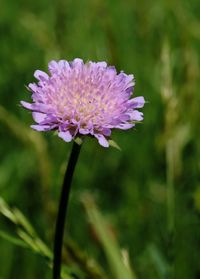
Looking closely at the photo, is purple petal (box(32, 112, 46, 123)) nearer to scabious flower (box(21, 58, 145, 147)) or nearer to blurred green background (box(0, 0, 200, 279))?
scabious flower (box(21, 58, 145, 147))

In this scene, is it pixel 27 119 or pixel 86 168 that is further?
pixel 27 119

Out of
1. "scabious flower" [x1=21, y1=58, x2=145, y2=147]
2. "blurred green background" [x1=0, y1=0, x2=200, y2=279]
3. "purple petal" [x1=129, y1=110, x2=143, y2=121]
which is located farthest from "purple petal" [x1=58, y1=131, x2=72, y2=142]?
"blurred green background" [x1=0, y1=0, x2=200, y2=279]

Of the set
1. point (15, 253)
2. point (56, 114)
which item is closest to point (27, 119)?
point (15, 253)

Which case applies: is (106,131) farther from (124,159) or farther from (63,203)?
(124,159)

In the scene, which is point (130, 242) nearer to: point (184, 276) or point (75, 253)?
point (184, 276)

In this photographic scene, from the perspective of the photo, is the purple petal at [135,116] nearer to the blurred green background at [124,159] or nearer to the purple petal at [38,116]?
the purple petal at [38,116]

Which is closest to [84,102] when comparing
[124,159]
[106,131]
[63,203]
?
[106,131]
